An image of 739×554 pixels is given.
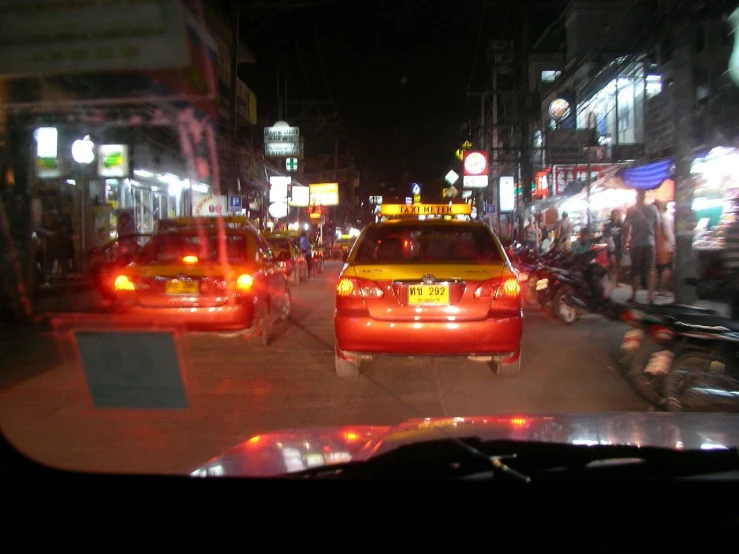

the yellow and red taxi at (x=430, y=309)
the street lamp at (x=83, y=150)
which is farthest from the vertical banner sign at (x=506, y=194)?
the yellow and red taxi at (x=430, y=309)

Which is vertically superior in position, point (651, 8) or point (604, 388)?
point (651, 8)

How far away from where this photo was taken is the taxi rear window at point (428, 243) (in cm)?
725

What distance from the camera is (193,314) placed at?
330 inches

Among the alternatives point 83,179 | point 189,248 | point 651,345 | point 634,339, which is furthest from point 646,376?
point 83,179

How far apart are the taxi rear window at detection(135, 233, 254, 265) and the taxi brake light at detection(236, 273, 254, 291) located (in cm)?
39

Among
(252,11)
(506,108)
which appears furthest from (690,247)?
(506,108)

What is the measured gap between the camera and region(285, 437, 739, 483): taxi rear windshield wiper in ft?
8.37

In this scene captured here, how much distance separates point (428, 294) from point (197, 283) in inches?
127

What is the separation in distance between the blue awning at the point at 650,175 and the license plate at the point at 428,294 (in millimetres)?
8456

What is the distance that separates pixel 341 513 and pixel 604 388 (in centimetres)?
502

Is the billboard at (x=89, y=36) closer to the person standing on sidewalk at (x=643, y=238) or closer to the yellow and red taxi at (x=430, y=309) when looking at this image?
the yellow and red taxi at (x=430, y=309)

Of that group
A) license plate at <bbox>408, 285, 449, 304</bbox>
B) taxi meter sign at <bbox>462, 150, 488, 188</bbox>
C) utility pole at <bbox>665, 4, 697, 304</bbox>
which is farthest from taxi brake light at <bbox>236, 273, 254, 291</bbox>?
taxi meter sign at <bbox>462, 150, 488, 188</bbox>

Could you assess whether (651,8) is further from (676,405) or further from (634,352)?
(676,405)

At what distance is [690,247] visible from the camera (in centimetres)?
938
